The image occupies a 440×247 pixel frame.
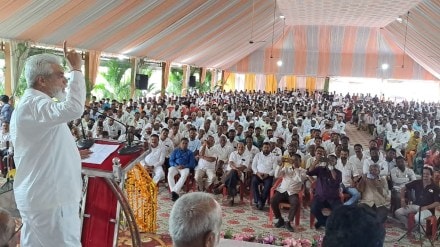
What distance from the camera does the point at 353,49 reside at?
2509cm

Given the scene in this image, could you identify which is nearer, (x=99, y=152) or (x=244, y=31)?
(x=99, y=152)

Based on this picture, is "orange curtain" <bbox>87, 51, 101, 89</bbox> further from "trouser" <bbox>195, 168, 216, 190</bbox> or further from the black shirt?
the black shirt

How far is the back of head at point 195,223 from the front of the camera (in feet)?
4.45

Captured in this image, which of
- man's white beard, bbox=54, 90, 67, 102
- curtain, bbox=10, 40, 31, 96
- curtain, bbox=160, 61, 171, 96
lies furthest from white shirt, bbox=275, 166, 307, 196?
curtain, bbox=160, 61, 171, 96

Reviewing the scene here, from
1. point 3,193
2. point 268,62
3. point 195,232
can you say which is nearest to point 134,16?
point 3,193

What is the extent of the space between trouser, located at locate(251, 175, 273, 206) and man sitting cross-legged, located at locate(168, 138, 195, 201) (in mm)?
1028

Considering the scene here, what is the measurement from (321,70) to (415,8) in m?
12.6

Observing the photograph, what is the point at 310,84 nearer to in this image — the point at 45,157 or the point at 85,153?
the point at 85,153

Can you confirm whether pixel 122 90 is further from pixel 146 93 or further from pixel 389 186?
pixel 389 186

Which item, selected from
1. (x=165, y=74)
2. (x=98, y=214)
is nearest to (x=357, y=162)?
(x=98, y=214)

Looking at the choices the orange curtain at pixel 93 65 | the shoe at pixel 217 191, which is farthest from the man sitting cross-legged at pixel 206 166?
the orange curtain at pixel 93 65

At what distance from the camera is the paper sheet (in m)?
2.48

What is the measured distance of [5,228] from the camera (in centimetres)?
153

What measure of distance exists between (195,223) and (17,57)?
9.82 m
